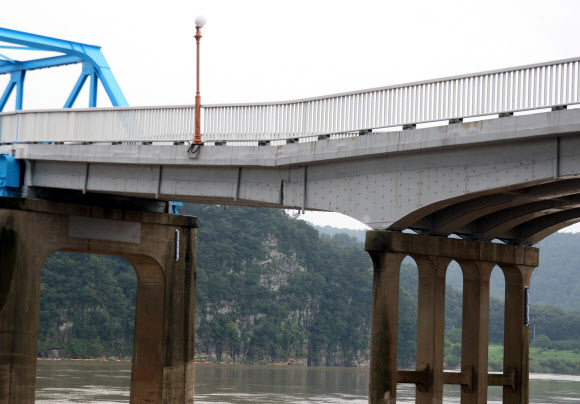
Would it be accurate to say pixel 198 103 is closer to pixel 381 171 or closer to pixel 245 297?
pixel 381 171

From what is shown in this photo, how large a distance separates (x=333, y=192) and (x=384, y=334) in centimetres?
389

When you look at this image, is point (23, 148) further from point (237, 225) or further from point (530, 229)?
point (237, 225)

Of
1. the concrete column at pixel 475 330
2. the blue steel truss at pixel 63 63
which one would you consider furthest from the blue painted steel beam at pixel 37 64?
the concrete column at pixel 475 330

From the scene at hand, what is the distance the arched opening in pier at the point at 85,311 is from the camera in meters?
94.4

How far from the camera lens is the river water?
54312 mm

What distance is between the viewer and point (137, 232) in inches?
1337

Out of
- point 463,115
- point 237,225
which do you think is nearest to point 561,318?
point 237,225

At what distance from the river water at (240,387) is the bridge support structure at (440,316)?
2498 cm

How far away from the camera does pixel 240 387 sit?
66.1 meters

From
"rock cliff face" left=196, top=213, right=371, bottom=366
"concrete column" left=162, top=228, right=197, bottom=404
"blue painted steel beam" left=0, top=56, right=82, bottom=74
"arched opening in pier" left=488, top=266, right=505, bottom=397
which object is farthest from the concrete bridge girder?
"rock cliff face" left=196, top=213, right=371, bottom=366

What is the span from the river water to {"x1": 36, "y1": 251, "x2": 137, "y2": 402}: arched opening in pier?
5.33 m

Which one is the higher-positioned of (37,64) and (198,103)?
(37,64)

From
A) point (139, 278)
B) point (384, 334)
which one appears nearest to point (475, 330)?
point (384, 334)

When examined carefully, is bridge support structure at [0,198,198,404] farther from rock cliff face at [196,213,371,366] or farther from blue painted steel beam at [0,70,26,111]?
rock cliff face at [196,213,371,366]
